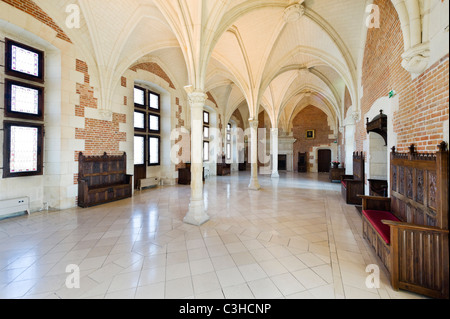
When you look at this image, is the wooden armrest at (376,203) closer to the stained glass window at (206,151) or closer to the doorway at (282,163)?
the stained glass window at (206,151)

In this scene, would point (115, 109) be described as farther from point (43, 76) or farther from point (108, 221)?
point (108, 221)

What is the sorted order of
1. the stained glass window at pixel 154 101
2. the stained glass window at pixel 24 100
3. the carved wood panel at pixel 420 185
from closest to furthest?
the carved wood panel at pixel 420 185
the stained glass window at pixel 24 100
the stained glass window at pixel 154 101

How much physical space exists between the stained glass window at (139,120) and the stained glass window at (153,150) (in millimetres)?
671

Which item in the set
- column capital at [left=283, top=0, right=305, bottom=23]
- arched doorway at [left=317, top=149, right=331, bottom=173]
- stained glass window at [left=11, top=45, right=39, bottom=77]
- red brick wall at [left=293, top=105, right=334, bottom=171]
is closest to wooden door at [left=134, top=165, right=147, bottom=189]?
A: stained glass window at [left=11, top=45, right=39, bottom=77]

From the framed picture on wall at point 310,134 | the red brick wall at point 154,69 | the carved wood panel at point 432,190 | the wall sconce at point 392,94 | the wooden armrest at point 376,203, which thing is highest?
the red brick wall at point 154,69

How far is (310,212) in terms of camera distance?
4.59 meters

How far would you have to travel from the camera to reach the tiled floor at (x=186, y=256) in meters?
1.89

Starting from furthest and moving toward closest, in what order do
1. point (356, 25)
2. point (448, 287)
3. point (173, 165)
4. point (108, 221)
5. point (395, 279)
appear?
point (173, 165)
point (356, 25)
point (108, 221)
point (395, 279)
point (448, 287)

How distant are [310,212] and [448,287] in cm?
289

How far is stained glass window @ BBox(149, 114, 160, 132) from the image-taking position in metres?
8.30

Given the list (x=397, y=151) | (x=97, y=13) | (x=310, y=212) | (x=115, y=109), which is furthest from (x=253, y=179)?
(x=97, y=13)

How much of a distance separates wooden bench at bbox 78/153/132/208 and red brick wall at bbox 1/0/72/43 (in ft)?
10.3

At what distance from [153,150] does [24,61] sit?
4.68 metres

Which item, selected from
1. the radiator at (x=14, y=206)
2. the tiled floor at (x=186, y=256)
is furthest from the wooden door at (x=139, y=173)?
the radiator at (x=14, y=206)
